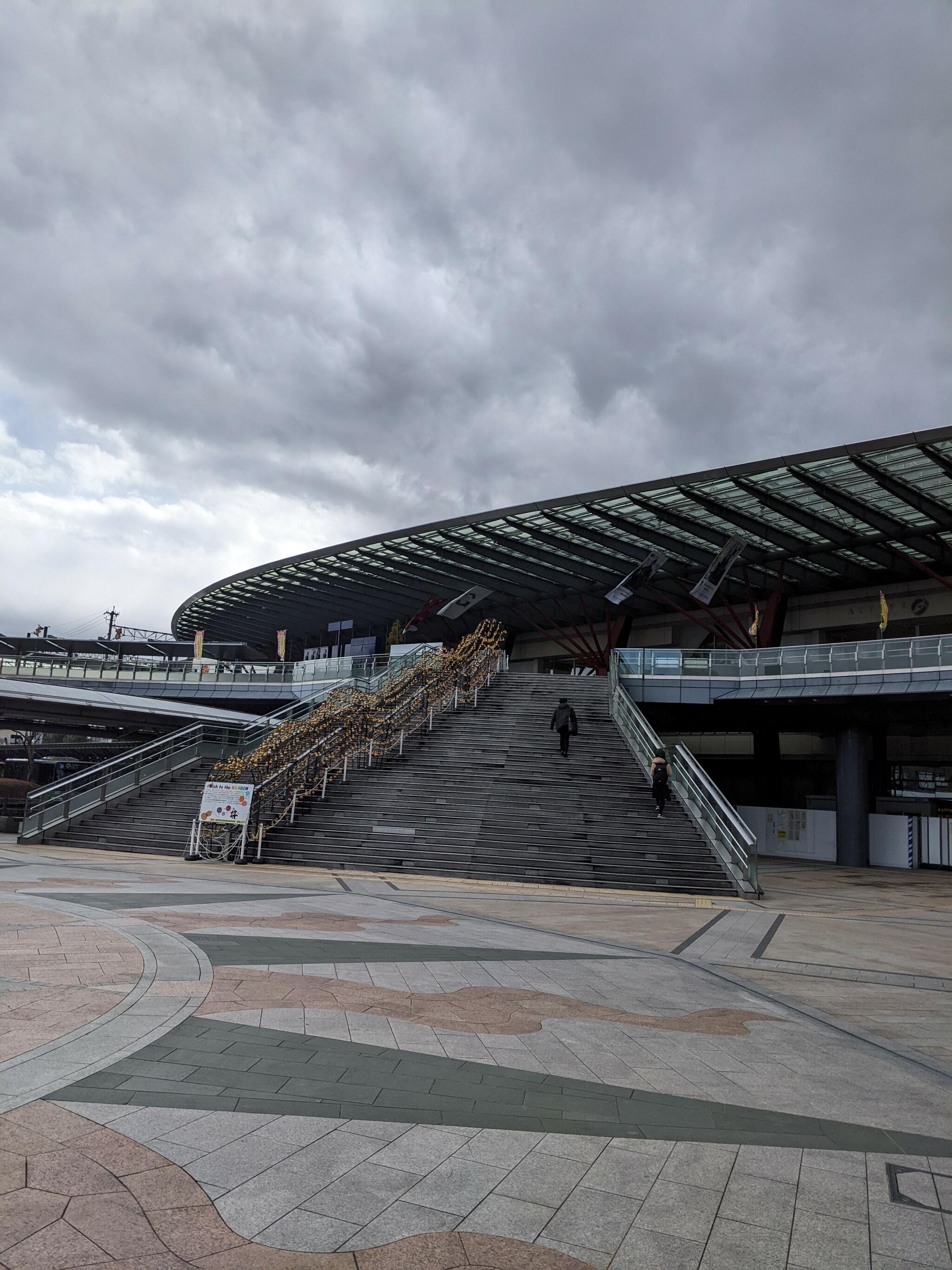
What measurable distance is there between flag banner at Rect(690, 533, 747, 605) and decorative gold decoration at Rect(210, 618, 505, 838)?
10.5m

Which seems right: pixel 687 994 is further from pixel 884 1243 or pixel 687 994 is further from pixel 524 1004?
pixel 884 1243

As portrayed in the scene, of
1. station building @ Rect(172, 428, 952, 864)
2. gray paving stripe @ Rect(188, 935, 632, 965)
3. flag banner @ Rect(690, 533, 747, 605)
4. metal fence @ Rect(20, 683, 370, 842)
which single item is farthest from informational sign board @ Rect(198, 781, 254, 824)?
flag banner @ Rect(690, 533, 747, 605)

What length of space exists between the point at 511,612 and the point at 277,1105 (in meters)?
51.6

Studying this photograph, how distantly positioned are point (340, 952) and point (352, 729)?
15.8m

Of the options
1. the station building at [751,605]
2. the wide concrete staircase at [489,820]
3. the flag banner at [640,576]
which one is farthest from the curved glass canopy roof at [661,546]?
the wide concrete staircase at [489,820]

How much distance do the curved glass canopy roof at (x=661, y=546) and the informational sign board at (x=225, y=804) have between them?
67.7 feet

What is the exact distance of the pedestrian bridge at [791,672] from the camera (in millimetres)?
24781

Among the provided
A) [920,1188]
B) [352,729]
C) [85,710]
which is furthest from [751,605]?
[920,1188]

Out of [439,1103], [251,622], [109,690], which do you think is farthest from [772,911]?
[251,622]

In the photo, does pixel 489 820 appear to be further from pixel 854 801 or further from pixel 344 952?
pixel 854 801

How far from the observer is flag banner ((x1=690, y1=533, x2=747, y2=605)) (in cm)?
3566

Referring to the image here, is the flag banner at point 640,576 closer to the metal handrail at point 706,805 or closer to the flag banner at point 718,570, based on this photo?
the flag banner at point 718,570

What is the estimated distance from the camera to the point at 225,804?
18000 mm

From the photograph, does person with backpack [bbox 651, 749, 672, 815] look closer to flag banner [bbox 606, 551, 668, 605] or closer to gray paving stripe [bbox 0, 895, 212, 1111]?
gray paving stripe [bbox 0, 895, 212, 1111]
